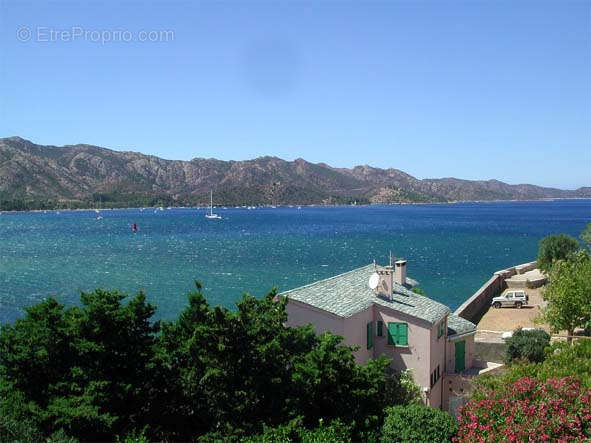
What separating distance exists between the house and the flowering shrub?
718cm

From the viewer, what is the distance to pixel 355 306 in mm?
18578

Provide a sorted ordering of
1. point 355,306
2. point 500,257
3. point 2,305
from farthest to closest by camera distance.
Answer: point 500,257, point 2,305, point 355,306

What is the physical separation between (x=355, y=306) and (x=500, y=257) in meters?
68.2

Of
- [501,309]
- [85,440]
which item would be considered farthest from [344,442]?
[501,309]

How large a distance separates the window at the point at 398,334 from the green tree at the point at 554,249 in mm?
36283

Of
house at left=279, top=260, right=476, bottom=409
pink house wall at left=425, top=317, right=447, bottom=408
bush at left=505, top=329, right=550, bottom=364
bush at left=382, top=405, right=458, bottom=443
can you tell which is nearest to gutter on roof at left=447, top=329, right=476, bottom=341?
house at left=279, top=260, right=476, bottom=409

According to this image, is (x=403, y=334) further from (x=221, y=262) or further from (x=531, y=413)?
(x=221, y=262)

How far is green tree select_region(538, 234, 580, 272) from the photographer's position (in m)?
50.4

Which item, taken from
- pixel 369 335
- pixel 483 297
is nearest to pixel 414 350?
pixel 369 335

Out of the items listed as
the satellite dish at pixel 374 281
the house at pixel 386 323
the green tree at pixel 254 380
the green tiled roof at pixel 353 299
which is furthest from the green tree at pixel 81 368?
the satellite dish at pixel 374 281

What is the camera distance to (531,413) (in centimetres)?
994

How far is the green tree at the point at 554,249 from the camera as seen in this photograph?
50406 millimetres

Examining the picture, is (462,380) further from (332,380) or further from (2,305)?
(2,305)

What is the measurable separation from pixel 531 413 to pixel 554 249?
45157mm
